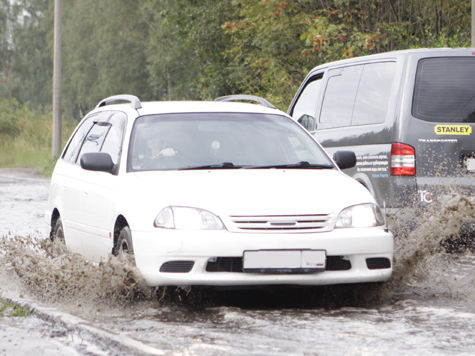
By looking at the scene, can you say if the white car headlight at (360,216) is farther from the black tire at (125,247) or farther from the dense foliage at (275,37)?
the dense foliage at (275,37)

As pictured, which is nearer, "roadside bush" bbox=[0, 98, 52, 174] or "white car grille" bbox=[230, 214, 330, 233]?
"white car grille" bbox=[230, 214, 330, 233]

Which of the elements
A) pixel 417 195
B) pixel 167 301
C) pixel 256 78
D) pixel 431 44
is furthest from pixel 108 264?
pixel 256 78

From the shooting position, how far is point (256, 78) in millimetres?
29516

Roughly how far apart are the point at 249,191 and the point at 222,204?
27cm

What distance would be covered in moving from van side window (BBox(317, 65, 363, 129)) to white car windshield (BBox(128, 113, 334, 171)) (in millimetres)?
2404

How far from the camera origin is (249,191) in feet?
22.6

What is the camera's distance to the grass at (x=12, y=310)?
6.90m

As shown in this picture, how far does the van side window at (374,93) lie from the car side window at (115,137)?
2.74 meters

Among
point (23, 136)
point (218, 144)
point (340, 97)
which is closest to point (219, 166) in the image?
point (218, 144)

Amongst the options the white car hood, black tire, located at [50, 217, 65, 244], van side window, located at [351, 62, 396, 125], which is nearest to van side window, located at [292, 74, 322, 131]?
van side window, located at [351, 62, 396, 125]

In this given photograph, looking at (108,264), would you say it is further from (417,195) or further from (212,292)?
(417,195)

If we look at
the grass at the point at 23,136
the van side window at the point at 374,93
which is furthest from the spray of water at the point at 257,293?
the grass at the point at 23,136

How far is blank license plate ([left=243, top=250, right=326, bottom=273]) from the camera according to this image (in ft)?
21.6

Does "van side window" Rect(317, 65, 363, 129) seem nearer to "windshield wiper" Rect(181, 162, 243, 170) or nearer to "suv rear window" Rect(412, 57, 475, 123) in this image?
"suv rear window" Rect(412, 57, 475, 123)
